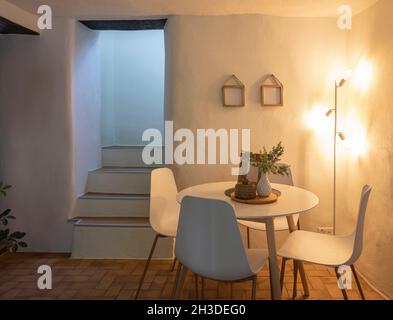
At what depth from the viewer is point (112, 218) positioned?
2977 mm

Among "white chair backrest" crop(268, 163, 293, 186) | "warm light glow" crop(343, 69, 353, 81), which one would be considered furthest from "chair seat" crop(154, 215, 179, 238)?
"warm light glow" crop(343, 69, 353, 81)

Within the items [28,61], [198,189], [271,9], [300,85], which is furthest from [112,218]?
[271,9]

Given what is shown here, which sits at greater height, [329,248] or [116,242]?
[329,248]

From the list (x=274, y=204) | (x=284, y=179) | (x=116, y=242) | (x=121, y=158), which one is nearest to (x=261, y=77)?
(x=284, y=179)

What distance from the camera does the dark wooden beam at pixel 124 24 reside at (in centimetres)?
291

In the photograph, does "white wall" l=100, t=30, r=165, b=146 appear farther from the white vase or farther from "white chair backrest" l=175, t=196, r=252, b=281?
"white chair backrest" l=175, t=196, r=252, b=281

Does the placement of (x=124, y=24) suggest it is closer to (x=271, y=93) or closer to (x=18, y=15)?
(x=18, y=15)

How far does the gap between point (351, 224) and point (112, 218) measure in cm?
215

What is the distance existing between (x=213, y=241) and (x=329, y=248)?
812 mm

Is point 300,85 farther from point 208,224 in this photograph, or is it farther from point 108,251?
point 108,251

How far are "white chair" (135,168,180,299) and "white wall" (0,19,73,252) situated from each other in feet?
3.42

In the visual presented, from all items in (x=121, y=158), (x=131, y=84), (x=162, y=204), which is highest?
(x=131, y=84)

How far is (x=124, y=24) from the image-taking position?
2959 mm
